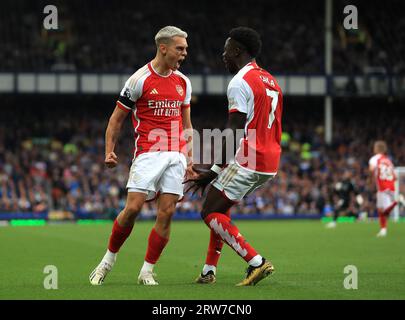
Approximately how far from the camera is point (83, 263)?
1370 cm

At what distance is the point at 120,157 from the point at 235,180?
31.2 metres

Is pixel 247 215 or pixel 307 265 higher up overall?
pixel 307 265

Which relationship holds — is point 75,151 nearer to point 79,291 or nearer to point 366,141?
point 366,141

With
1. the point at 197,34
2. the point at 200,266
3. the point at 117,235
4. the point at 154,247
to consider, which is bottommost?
the point at 200,266

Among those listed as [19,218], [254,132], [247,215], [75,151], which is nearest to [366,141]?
[247,215]

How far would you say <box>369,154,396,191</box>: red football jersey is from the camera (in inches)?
966

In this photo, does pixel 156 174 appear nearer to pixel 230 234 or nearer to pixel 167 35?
pixel 230 234

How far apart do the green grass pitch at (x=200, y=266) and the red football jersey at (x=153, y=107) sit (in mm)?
1510

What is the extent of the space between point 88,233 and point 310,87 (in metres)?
23.3

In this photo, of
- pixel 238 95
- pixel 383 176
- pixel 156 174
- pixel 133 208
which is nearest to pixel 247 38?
pixel 238 95

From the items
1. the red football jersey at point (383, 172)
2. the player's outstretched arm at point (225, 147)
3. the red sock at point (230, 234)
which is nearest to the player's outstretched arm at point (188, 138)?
the player's outstretched arm at point (225, 147)

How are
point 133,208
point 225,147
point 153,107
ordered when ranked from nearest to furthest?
point 225,147
point 133,208
point 153,107

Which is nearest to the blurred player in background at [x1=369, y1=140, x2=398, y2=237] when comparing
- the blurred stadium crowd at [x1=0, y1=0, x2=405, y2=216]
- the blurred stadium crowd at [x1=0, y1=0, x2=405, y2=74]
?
the blurred stadium crowd at [x1=0, y1=0, x2=405, y2=216]

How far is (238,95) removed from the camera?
31.3ft
